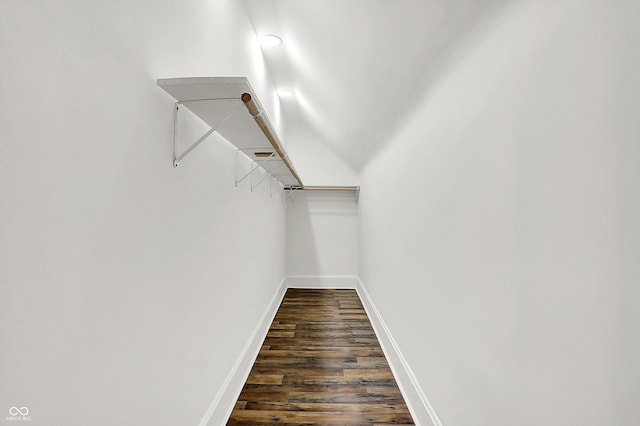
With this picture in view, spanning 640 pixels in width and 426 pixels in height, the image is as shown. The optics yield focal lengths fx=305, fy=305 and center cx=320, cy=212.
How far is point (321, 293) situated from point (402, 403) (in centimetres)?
260

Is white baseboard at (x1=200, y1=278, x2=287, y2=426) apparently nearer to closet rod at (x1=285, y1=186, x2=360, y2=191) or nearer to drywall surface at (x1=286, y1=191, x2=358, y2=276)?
drywall surface at (x1=286, y1=191, x2=358, y2=276)

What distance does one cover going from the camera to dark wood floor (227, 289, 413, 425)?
5.83 feet

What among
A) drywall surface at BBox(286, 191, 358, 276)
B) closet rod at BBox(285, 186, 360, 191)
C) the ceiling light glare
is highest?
the ceiling light glare

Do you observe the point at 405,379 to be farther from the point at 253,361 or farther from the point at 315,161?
the point at 315,161

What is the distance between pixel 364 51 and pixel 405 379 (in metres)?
1.96

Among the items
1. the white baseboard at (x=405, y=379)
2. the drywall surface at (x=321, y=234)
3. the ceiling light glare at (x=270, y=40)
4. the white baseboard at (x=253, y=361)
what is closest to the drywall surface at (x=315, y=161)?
the drywall surface at (x=321, y=234)

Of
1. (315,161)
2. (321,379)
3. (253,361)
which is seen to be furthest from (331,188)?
(321,379)

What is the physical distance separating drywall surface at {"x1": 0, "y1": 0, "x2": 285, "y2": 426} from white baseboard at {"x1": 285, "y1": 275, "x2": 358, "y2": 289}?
10.8ft

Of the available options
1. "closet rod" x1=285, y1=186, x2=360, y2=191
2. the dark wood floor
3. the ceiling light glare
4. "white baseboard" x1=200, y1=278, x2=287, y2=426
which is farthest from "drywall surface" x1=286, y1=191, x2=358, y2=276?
the ceiling light glare

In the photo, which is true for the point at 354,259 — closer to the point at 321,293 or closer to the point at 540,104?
the point at 321,293

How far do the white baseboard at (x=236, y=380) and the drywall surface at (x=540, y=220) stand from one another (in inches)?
42.5

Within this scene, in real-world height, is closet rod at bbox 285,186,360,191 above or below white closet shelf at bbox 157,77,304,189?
below

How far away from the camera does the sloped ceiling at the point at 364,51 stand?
1133 mm

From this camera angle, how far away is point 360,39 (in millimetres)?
1574
